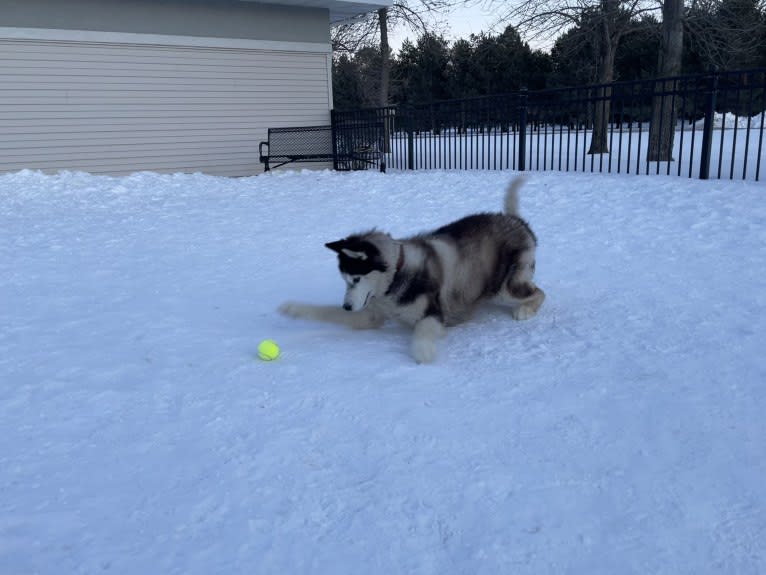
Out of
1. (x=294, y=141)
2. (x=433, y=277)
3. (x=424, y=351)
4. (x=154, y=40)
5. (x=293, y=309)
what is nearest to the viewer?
(x=424, y=351)

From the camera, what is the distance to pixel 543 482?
89.6 inches

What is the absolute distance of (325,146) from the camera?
15406 millimetres

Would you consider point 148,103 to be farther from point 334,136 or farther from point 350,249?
point 350,249

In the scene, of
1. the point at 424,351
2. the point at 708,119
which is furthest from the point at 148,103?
the point at 424,351

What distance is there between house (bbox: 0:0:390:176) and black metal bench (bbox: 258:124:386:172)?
91 cm

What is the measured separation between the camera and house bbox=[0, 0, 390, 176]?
12.2 meters

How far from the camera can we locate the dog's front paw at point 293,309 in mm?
4234

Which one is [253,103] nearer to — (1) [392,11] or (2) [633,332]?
(1) [392,11]

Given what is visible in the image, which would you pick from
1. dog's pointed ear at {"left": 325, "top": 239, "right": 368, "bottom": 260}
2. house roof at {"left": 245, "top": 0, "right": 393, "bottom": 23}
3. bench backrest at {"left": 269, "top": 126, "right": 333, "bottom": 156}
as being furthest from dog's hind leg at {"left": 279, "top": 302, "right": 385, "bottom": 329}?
house roof at {"left": 245, "top": 0, "right": 393, "bottom": 23}

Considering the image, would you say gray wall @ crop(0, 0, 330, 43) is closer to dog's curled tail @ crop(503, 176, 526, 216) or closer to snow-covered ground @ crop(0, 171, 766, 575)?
snow-covered ground @ crop(0, 171, 766, 575)

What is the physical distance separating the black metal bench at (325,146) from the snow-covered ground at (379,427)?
8810 millimetres

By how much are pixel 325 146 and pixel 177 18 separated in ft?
14.5

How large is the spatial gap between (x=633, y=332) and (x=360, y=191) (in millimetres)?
7321

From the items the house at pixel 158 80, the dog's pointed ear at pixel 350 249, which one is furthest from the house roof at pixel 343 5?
the dog's pointed ear at pixel 350 249
